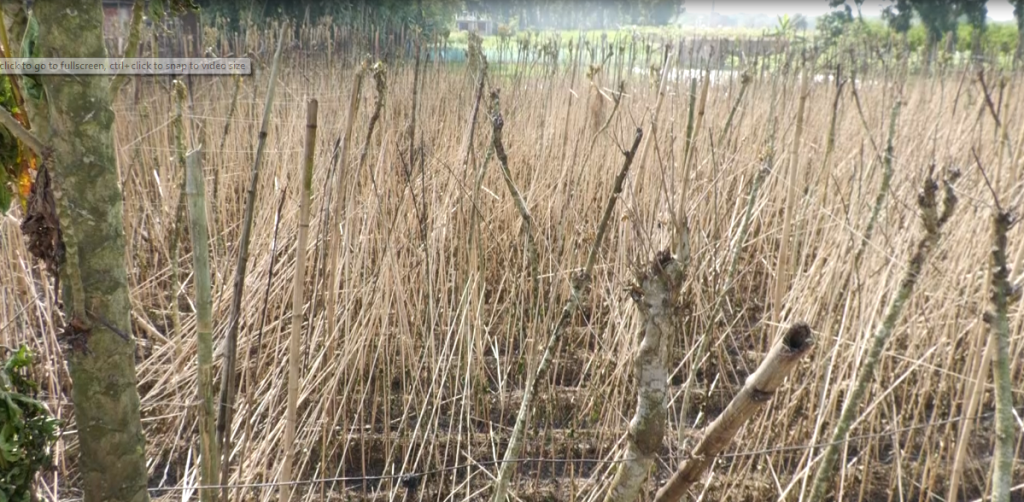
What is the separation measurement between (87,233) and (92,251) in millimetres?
16

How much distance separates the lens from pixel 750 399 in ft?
2.07

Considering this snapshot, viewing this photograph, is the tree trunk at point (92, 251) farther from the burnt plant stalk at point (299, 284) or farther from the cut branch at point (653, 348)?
the cut branch at point (653, 348)

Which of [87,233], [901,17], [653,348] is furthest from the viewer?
[901,17]

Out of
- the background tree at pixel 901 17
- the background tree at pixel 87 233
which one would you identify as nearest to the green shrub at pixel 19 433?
the background tree at pixel 87 233

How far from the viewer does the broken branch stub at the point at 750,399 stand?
0.60 meters

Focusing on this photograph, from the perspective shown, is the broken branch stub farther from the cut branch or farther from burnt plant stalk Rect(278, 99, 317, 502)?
burnt plant stalk Rect(278, 99, 317, 502)

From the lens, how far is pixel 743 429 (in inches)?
55.2

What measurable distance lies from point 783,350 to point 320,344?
44.6 inches

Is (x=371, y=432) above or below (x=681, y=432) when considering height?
below

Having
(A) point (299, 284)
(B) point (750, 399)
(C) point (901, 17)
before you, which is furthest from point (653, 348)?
(C) point (901, 17)

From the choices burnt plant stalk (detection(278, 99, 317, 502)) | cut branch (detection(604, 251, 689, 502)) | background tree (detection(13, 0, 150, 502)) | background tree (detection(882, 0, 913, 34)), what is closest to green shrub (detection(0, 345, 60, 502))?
background tree (detection(13, 0, 150, 502))

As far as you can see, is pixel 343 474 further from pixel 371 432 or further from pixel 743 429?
pixel 743 429

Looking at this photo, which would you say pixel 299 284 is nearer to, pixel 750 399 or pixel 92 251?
pixel 92 251

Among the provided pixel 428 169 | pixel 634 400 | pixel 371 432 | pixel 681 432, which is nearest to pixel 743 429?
pixel 634 400
